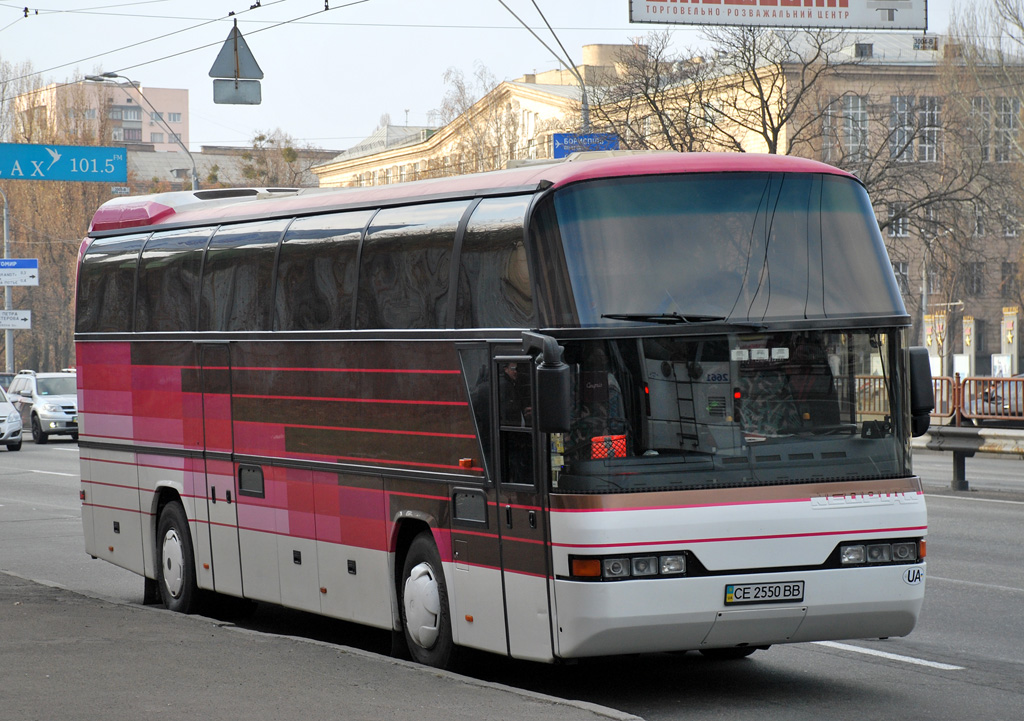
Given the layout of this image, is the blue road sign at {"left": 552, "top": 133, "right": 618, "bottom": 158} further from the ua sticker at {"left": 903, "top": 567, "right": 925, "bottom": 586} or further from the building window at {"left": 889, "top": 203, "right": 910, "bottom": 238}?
the ua sticker at {"left": 903, "top": 567, "right": 925, "bottom": 586}

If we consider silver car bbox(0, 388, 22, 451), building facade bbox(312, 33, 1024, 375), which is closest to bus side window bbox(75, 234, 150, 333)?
building facade bbox(312, 33, 1024, 375)

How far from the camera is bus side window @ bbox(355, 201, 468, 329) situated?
29.4ft

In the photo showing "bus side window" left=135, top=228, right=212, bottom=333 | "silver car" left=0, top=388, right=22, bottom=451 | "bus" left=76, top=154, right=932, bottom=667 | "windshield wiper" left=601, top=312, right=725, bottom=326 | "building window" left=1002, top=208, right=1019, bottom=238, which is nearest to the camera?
"bus" left=76, top=154, right=932, bottom=667

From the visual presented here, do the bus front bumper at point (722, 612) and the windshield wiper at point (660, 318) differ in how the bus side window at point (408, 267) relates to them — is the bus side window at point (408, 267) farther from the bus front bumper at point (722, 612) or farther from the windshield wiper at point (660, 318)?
the bus front bumper at point (722, 612)

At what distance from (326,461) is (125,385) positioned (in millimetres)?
3576

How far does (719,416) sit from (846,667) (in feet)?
7.71

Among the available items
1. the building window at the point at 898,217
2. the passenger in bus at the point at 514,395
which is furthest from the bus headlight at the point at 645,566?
the building window at the point at 898,217

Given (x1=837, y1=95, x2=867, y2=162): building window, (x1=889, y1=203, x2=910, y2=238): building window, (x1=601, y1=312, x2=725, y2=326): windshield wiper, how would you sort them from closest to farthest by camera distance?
(x1=601, y1=312, x2=725, y2=326): windshield wiper < (x1=889, y1=203, x2=910, y2=238): building window < (x1=837, y1=95, x2=867, y2=162): building window

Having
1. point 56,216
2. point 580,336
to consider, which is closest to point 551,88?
point 56,216

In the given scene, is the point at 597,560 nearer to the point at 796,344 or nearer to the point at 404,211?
the point at 796,344

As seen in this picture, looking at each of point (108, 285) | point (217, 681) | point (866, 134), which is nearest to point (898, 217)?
point (866, 134)

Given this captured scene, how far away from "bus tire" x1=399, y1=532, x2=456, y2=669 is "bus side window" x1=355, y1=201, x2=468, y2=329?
4.49 ft

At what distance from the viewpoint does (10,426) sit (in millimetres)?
35219

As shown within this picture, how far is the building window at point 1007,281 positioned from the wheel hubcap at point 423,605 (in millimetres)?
68772
